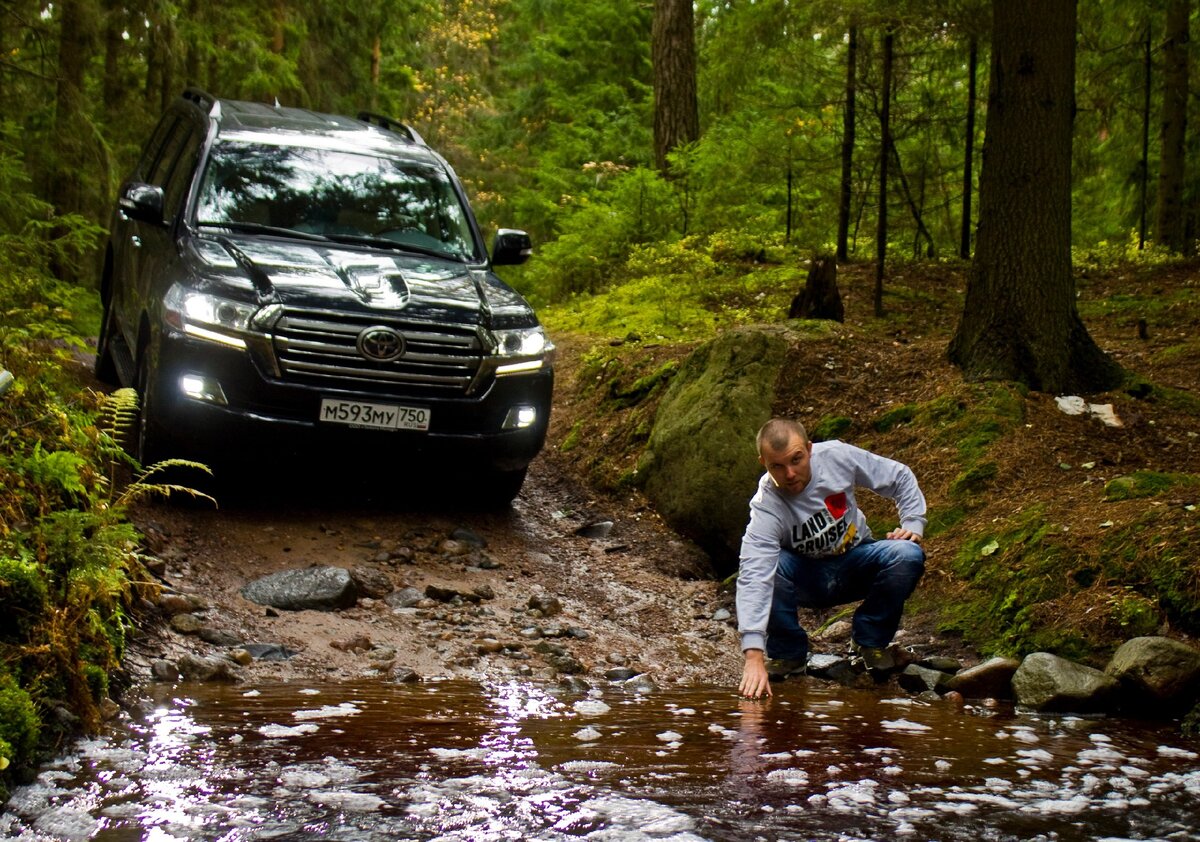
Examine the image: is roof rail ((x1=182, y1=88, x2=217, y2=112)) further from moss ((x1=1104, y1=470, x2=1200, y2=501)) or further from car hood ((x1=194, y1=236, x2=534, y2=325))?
moss ((x1=1104, y1=470, x2=1200, y2=501))

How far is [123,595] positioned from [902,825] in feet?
11.3

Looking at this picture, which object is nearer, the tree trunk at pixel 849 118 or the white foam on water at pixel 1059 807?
the white foam on water at pixel 1059 807

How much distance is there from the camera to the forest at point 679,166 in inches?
219

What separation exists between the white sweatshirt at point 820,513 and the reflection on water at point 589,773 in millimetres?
700

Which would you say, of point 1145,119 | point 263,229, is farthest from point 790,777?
point 1145,119

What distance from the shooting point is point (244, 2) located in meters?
19.7

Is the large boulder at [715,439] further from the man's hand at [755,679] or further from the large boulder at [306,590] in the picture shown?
the man's hand at [755,679]

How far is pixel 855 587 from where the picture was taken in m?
5.64

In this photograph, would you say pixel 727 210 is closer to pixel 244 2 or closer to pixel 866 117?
pixel 866 117

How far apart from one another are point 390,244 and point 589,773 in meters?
4.90

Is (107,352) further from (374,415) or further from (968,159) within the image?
(968,159)

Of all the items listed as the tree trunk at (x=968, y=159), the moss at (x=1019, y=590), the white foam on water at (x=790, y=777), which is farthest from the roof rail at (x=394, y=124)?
the tree trunk at (x=968, y=159)

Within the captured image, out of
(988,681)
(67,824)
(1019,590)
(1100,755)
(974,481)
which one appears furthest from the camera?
(974,481)

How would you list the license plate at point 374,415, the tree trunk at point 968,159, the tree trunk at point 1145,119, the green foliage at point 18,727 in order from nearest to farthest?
1. the green foliage at point 18,727
2. the license plate at point 374,415
3. the tree trunk at point 968,159
4. the tree trunk at point 1145,119
